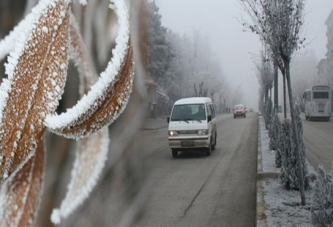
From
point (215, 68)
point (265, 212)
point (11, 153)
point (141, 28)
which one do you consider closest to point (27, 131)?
point (11, 153)

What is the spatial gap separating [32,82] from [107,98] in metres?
0.13

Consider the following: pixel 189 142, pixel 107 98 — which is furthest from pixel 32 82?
pixel 189 142

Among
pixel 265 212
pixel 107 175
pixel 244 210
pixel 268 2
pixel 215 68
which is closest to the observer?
pixel 107 175

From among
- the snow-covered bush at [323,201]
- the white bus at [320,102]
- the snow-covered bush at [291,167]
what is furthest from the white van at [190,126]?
the white bus at [320,102]

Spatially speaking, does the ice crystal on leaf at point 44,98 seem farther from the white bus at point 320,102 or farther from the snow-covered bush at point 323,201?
the white bus at point 320,102

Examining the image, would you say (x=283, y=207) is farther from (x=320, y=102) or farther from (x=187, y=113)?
(x=320, y=102)

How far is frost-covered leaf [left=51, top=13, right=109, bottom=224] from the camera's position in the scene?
2.54 ft

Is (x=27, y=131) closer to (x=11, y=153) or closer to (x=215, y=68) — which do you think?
(x=11, y=153)

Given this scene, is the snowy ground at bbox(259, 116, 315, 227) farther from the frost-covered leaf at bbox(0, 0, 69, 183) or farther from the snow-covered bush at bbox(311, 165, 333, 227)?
the frost-covered leaf at bbox(0, 0, 69, 183)

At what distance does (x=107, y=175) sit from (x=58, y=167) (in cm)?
10

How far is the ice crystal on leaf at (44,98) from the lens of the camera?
0.74 m

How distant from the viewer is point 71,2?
30.2 inches

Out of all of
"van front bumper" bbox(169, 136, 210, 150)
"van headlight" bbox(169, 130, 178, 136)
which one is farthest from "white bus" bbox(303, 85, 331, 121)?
"van headlight" bbox(169, 130, 178, 136)

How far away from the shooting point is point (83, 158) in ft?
2.66
